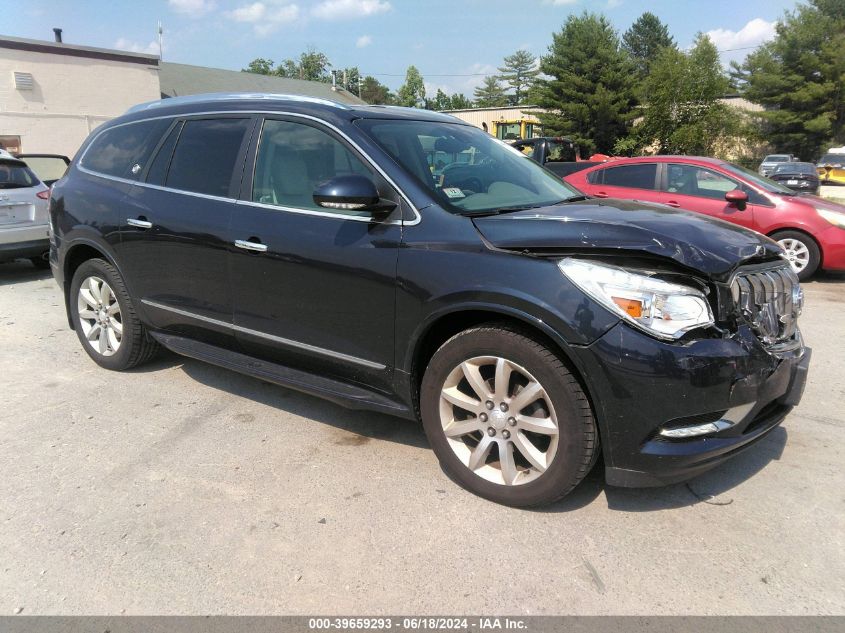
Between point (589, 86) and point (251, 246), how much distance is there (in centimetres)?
3917

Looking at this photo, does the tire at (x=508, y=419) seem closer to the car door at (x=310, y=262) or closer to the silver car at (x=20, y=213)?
the car door at (x=310, y=262)

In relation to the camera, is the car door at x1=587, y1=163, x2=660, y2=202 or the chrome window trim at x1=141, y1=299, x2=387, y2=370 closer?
the chrome window trim at x1=141, y1=299, x2=387, y2=370

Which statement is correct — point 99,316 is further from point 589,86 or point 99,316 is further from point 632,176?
point 589,86

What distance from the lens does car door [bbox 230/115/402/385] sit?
121 inches

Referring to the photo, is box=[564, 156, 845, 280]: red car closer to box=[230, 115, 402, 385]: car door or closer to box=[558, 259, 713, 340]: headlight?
box=[230, 115, 402, 385]: car door

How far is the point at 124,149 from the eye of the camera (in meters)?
4.41

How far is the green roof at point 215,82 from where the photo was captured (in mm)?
34375

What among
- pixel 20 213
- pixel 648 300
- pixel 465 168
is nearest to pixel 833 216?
pixel 465 168

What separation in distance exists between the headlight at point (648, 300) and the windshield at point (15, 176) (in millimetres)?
8165

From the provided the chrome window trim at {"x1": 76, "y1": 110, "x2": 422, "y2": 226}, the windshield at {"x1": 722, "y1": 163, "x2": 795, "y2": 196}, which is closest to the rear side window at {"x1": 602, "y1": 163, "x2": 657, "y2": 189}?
the windshield at {"x1": 722, "y1": 163, "x2": 795, "y2": 196}

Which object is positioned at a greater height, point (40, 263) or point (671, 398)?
point (671, 398)

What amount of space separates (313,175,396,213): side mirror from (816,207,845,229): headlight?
7072 millimetres
